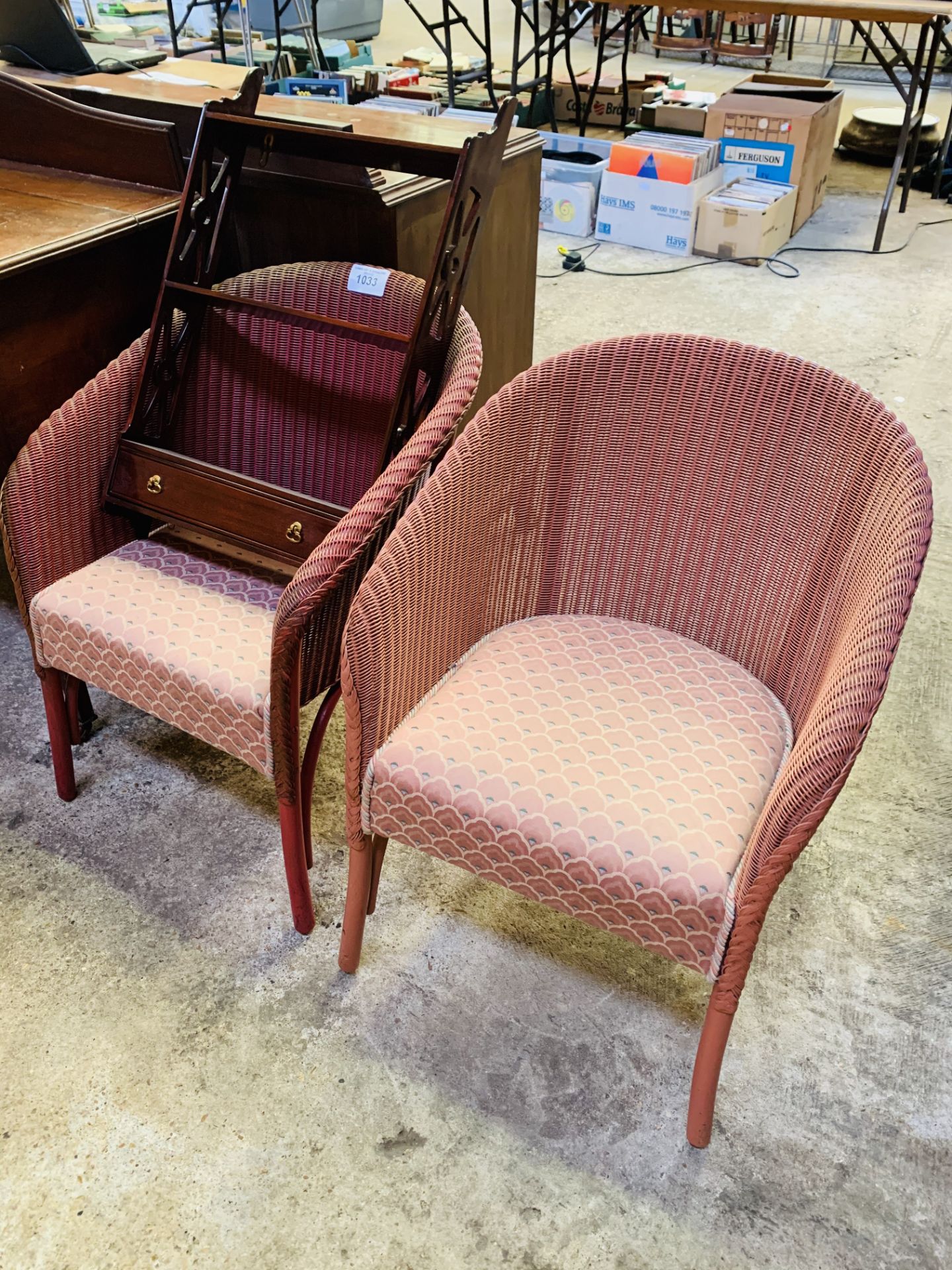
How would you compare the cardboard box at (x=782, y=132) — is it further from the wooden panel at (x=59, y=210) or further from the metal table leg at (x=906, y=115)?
the wooden panel at (x=59, y=210)

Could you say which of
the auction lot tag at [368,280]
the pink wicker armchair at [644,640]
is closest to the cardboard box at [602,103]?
the auction lot tag at [368,280]

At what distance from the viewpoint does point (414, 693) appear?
4.40ft

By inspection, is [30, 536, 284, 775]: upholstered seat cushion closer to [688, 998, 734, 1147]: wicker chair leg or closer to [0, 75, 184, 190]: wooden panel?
[688, 998, 734, 1147]: wicker chair leg

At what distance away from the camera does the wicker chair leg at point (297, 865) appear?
1441 millimetres

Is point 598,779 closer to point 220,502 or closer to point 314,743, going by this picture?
point 314,743

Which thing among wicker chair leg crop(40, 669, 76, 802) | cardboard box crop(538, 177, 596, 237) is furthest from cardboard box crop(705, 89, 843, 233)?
wicker chair leg crop(40, 669, 76, 802)

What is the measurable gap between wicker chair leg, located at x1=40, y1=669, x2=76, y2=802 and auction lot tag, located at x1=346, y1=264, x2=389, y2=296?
79 centimetres

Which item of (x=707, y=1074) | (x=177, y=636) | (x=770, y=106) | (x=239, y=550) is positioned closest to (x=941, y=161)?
(x=770, y=106)

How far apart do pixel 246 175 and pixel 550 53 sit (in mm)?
4683

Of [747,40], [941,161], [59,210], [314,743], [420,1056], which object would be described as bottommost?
[420,1056]

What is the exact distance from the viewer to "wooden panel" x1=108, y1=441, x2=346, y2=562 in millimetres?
1528

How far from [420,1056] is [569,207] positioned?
13.4ft

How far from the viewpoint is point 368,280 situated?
1.64 metres

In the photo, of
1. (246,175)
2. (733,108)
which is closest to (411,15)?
(733,108)
